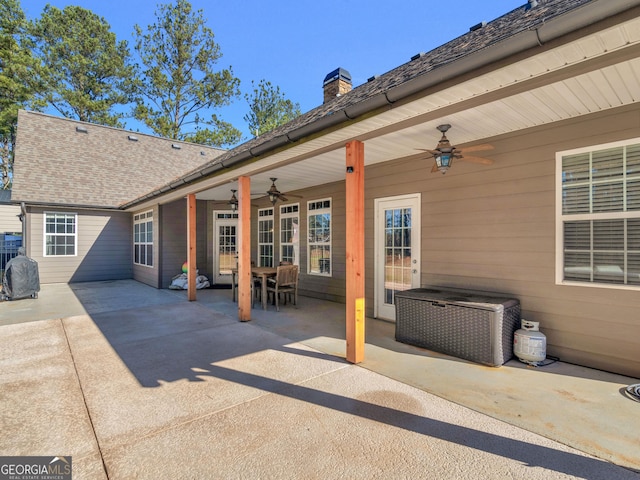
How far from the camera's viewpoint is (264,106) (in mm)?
21781

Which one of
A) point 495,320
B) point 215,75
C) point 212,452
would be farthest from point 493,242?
point 215,75

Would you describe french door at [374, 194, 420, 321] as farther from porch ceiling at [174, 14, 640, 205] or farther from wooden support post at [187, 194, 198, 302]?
wooden support post at [187, 194, 198, 302]

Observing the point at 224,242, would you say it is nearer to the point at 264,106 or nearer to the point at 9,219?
the point at 9,219

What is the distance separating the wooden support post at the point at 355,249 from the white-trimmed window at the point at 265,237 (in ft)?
18.5

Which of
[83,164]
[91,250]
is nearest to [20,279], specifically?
[91,250]

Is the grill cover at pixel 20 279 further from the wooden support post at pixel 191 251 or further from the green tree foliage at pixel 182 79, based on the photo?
the green tree foliage at pixel 182 79

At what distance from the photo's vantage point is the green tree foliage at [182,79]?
61.4 feet

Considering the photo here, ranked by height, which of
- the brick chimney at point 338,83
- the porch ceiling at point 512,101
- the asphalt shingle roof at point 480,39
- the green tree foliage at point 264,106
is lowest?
the porch ceiling at point 512,101

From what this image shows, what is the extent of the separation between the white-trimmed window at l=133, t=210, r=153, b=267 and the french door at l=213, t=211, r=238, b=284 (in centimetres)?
205

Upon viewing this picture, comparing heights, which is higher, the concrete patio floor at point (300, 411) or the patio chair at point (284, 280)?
the patio chair at point (284, 280)

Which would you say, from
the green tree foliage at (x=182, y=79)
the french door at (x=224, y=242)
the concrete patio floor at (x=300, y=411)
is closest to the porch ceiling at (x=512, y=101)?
the concrete patio floor at (x=300, y=411)

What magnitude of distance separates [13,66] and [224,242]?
1707 cm

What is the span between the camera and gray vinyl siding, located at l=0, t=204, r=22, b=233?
47.1 feet

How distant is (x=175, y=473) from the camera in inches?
76.3
